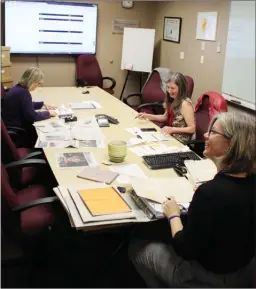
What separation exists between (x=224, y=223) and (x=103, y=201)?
571 millimetres

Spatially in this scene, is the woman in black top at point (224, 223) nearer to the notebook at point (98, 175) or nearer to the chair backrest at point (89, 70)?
the notebook at point (98, 175)

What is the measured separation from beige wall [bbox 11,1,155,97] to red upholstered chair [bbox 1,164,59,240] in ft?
13.1

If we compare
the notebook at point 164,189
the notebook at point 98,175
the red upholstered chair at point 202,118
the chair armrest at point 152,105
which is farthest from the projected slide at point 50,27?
the notebook at point 164,189

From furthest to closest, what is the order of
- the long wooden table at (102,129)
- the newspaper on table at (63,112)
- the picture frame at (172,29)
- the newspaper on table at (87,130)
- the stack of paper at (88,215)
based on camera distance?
the picture frame at (172,29) < the newspaper on table at (63,112) < the newspaper on table at (87,130) < the long wooden table at (102,129) < the stack of paper at (88,215)

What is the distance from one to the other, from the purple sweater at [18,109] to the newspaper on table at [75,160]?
0.99 metres

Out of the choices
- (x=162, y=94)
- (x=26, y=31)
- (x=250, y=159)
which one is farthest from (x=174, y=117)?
(x=26, y=31)

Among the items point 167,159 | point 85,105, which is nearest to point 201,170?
point 167,159

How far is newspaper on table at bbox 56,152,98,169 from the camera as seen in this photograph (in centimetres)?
224

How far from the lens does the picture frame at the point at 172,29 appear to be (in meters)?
5.34

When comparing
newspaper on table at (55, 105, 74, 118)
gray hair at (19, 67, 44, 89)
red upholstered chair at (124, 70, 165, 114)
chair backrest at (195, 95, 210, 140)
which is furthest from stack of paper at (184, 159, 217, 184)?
red upholstered chair at (124, 70, 165, 114)

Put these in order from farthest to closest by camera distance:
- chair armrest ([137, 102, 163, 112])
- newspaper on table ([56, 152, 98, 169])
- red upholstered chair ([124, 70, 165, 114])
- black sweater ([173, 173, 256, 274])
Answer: red upholstered chair ([124, 70, 165, 114]) < chair armrest ([137, 102, 163, 112]) < newspaper on table ([56, 152, 98, 169]) < black sweater ([173, 173, 256, 274])

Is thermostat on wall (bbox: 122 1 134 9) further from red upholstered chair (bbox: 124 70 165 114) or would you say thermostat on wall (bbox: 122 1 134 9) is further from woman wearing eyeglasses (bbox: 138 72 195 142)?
woman wearing eyeglasses (bbox: 138 72 195 142)

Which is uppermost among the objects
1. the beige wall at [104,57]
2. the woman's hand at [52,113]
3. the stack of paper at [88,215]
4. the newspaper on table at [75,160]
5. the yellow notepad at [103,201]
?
the beige wall at [104,57]

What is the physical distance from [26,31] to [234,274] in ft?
16.2
